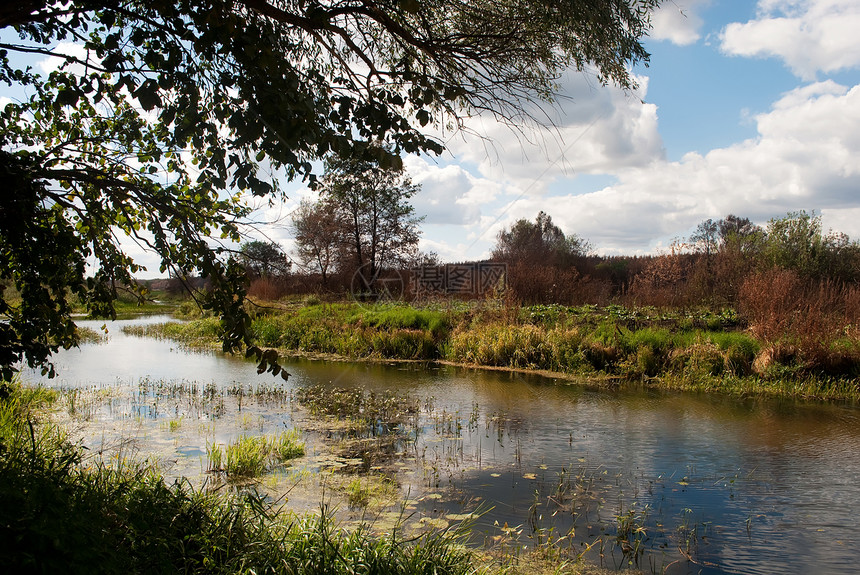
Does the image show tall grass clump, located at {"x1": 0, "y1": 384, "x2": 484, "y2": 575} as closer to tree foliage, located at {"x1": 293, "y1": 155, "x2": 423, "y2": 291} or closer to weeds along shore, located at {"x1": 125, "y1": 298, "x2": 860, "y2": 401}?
weeds along shore, located at {"x1": 125, "y1": 298, "x2": 860, "y2": 401}

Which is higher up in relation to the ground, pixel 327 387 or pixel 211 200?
pixel 211 200

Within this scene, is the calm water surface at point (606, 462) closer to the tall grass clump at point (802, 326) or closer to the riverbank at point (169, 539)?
the riverbank at point (169, 539)

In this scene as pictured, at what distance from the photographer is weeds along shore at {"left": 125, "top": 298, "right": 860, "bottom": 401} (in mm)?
10977

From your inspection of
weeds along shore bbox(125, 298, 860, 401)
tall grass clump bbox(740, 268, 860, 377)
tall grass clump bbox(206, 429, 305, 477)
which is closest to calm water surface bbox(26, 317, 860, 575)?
tall grass clump bbox(206, 429, 305, 477)

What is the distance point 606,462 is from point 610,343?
257 inches

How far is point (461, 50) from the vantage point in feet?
16.0

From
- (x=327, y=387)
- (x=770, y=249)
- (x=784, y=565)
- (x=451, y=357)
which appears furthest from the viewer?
(x=770, y=249)

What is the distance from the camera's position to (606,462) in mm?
6617

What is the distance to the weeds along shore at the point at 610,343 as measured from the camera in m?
11.0

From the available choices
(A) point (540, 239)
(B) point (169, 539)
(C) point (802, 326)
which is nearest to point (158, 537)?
(B) point (169, 539)

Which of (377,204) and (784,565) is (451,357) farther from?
(377,204)

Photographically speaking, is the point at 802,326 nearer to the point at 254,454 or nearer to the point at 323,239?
the point at 254,454

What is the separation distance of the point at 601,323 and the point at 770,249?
6.88 metres

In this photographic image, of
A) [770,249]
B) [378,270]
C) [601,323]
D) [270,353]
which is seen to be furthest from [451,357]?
[378,270]
